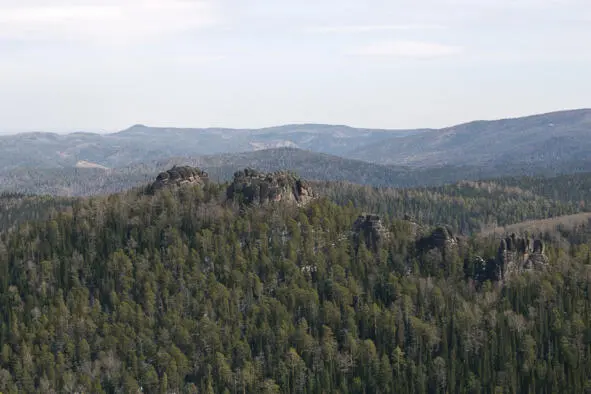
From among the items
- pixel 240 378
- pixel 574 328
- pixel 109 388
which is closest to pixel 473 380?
pixel 574 328

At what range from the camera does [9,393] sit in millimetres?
182625

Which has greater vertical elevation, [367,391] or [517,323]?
[517,323]

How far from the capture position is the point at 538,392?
7087 inches

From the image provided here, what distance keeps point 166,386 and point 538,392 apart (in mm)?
95530

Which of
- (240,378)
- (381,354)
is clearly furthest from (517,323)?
(240,378)

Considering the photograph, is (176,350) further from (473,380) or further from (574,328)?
(574,328)

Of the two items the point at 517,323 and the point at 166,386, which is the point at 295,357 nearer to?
the point at 166,386

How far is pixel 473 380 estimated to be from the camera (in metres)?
181

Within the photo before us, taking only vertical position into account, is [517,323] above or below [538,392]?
above

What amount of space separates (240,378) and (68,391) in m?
44.3

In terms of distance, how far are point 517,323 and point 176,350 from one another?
314 feet

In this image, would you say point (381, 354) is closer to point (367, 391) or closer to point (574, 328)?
point (367, 391)

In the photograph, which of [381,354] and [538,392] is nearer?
[538,392]

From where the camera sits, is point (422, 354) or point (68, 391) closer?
point (68, 391)
